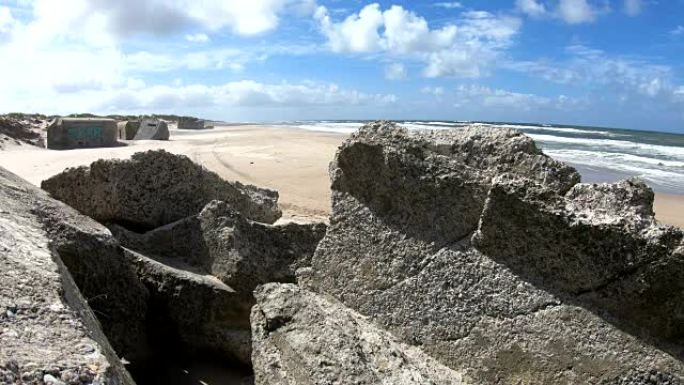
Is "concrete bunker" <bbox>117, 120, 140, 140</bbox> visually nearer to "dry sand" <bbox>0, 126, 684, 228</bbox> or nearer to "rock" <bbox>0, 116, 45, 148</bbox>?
"rock" <bbox>0, 116, 45, 148</bbox>

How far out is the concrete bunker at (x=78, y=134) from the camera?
22.8 metres

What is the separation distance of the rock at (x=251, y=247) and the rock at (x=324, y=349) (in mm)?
1080

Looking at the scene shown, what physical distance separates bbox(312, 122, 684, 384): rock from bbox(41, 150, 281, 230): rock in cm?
234

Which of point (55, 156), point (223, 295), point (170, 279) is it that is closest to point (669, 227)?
point (223, 295)

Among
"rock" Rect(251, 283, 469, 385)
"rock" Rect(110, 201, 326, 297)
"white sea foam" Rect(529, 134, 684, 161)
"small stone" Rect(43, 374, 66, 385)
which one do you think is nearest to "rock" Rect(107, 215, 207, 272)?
"rock" Rect(110, 201, 326, 297)

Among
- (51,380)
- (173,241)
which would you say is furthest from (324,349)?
(173,241)

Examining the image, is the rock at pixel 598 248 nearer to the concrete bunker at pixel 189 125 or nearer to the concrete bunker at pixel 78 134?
the concrete bunker at pixel 78 134

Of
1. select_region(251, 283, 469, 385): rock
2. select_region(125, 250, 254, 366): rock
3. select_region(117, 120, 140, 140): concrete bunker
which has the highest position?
select_region(117, 120, 140, 140): concrete bunker

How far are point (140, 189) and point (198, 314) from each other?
1.73 meters

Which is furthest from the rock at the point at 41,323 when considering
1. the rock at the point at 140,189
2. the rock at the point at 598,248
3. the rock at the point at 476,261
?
the rock at the point at 140,189

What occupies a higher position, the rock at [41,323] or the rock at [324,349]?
the rock at [41,323]

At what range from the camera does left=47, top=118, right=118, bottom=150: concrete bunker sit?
22812 mm

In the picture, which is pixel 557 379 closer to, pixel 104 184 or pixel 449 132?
pixel 449 132

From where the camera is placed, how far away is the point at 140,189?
587 cm
